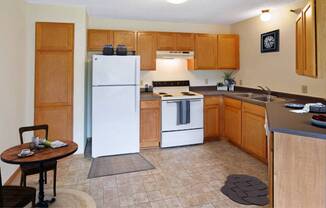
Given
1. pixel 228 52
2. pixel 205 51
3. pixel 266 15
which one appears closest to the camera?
pixel 266 15

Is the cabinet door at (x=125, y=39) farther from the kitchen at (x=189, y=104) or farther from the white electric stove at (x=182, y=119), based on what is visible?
the white electric stove at (x=182, y=119)

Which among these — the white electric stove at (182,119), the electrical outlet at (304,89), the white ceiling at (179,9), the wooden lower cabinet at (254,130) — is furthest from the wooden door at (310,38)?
the white electric stove at (182,119)

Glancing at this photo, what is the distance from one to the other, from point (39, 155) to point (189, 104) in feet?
9.16

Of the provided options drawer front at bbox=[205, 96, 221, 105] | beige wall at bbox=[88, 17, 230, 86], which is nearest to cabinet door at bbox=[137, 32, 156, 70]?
beige wall at bbox=[88, 17, 230, 86]

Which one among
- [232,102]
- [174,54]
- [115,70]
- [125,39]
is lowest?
[232,102]

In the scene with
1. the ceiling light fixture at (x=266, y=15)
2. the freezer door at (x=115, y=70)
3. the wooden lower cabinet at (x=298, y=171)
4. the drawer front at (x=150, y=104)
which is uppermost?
the ceiling light fixture at (x=266, y=15)

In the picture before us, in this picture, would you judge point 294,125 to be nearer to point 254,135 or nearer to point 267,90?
point 254,135

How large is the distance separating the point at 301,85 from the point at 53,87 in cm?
377

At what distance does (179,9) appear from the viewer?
13.2ft

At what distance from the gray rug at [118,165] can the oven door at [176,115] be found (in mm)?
780

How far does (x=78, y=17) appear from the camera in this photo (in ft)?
12.5

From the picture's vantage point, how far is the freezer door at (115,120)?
381 cm

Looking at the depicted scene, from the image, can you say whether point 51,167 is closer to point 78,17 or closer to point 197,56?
point 78,17

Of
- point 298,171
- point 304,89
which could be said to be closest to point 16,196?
point 298,171
